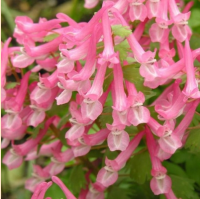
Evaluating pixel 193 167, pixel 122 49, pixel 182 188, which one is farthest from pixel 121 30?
pixel 193 167

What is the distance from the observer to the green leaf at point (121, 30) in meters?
0.96

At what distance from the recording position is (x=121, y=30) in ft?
3.17

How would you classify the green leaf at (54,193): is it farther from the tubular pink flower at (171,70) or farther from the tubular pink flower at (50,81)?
the tubular pink flower at (171,70)

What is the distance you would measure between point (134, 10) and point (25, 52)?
1.03ft

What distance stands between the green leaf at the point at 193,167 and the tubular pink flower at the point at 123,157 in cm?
32

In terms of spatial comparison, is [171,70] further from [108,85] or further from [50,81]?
[50,81]

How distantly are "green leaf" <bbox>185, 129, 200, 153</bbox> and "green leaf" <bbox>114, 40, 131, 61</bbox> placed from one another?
269 millimetres

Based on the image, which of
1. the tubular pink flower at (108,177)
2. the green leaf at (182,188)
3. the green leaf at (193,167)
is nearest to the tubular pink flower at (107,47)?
the tubular pink flower at (108,177)

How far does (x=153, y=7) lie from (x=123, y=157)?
0.39m

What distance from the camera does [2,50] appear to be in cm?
121

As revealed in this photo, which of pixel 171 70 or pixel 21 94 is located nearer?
pixel 171 70

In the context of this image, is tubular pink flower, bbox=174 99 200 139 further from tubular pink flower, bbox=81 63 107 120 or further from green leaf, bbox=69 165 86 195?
green leaf, bbox=69 165 86 195

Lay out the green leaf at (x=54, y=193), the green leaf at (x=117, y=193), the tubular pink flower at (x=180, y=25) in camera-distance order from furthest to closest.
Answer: the green leaf at (x=54, y=193) < the green leaf at (x=117, y=193) < the tubular pink flower at (x=180, y=25)

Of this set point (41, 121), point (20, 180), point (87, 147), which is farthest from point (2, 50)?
point (20, 180)
